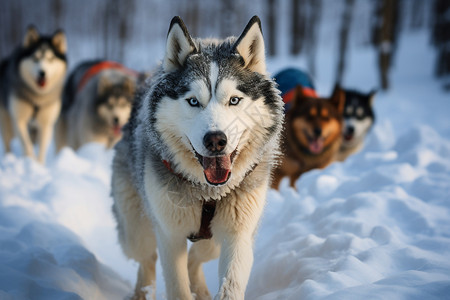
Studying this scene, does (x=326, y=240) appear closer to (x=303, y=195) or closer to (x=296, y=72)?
(x=303, y=195)

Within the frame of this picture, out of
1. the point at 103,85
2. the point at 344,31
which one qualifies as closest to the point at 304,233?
the point at 103,85

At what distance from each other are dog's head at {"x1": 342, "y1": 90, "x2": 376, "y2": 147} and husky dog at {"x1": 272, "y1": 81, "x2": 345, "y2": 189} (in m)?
1.04

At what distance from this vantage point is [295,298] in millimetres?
2301

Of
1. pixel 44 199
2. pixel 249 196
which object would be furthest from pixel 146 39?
pixel 249 196

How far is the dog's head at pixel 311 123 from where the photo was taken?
582 centimetres

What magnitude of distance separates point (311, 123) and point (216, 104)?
12.1 feet

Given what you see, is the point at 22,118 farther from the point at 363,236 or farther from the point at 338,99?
the point at 363,236

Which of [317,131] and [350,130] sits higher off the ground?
[350,130]

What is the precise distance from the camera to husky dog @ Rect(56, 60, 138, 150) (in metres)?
7.79

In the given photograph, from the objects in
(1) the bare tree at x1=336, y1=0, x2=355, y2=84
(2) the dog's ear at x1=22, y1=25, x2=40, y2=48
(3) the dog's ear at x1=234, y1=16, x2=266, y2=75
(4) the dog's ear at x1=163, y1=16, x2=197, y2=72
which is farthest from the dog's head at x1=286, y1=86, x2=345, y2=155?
(1) the bare tree at x1=336, y1=0, x2=355, y2=84

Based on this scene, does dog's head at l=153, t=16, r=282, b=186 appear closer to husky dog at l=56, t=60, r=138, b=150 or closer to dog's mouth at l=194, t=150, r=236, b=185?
dog's mouth at l=194, t=150, r=236, b=185

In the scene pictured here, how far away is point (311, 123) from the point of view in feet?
19.1

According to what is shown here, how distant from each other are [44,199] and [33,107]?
3486 mm

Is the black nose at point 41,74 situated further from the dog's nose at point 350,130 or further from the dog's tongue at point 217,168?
the dog's tongue at point 217,168
